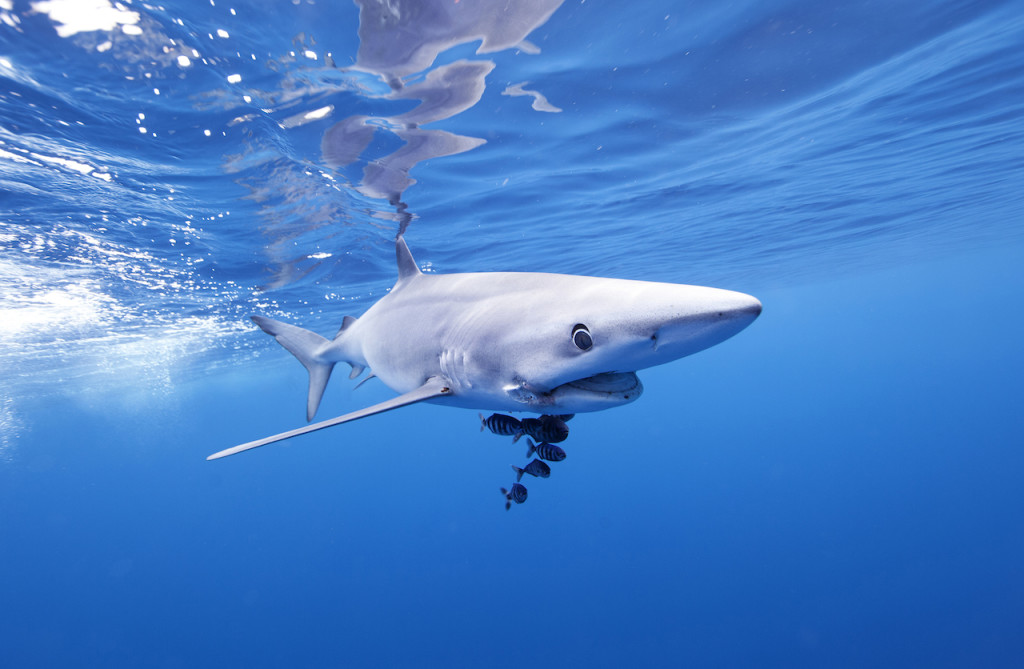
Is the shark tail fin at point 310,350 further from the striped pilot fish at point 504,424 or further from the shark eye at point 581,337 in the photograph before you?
the shark eye at point 581,337

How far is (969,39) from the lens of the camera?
267 inches

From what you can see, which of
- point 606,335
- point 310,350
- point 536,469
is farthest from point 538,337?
point 310,350

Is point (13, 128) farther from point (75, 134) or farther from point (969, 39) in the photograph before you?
point (969, 39)

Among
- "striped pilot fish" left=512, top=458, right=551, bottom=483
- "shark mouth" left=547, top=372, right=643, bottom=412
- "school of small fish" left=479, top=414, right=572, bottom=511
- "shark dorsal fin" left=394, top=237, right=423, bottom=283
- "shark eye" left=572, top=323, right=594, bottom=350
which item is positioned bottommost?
"striped pilot fish" left=512, top=458, right=551, bottom=483

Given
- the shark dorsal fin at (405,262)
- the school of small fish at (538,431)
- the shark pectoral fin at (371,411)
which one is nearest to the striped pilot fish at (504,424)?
the school of small fish at (538,431)

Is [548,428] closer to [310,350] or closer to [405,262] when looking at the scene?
[405,262]

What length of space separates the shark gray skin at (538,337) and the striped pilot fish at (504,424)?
411 mm

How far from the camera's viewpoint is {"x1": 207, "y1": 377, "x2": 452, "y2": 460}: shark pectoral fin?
2528mm

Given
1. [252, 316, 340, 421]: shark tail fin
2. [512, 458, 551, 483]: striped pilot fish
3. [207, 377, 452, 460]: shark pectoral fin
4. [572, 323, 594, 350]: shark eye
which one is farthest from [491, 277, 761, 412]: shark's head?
[252, 316, 340, 421]: shark tail fin

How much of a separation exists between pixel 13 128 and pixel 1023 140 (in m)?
20.2

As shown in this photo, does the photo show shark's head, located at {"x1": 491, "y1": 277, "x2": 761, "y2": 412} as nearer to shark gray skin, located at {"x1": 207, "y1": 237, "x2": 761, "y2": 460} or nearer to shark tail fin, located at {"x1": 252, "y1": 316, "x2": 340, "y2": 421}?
shark gray skin, located at {"x1": 207, "y1": 237, "x2": 761, "y2": 460}

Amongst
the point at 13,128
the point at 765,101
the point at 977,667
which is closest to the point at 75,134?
the point at 13,128

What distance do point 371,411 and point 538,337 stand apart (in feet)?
3.44

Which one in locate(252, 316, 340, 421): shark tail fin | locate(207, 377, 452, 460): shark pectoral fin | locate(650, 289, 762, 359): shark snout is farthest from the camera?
locate(252, 316, 340, 421): shark tail fin
